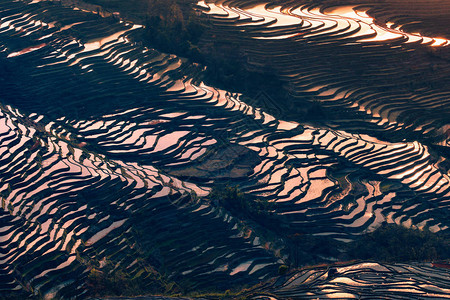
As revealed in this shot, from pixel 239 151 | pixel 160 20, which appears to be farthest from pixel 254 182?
pixel 160 20

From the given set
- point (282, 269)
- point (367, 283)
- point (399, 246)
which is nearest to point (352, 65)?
point (399, 246)

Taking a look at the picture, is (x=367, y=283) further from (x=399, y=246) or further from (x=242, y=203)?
(x=242, y=203)

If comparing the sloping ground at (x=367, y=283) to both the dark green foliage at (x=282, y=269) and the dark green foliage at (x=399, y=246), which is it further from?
the dark green foliage at (x=399, y=246)

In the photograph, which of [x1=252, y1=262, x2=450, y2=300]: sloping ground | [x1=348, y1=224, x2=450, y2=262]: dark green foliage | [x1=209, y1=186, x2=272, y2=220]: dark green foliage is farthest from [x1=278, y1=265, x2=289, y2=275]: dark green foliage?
[x1=209, y1=186, x2=272, y2=220]: dark green foliage

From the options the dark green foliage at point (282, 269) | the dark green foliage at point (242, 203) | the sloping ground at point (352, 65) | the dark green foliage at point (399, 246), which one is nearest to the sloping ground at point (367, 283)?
the dark green foliage at point (282, 269)

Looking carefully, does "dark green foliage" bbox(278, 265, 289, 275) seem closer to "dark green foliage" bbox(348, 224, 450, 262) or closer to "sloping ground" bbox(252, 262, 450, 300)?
"sloping ground" bbox(252, 262, 450, 300)

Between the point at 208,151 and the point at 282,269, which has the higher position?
the point at 208,151
